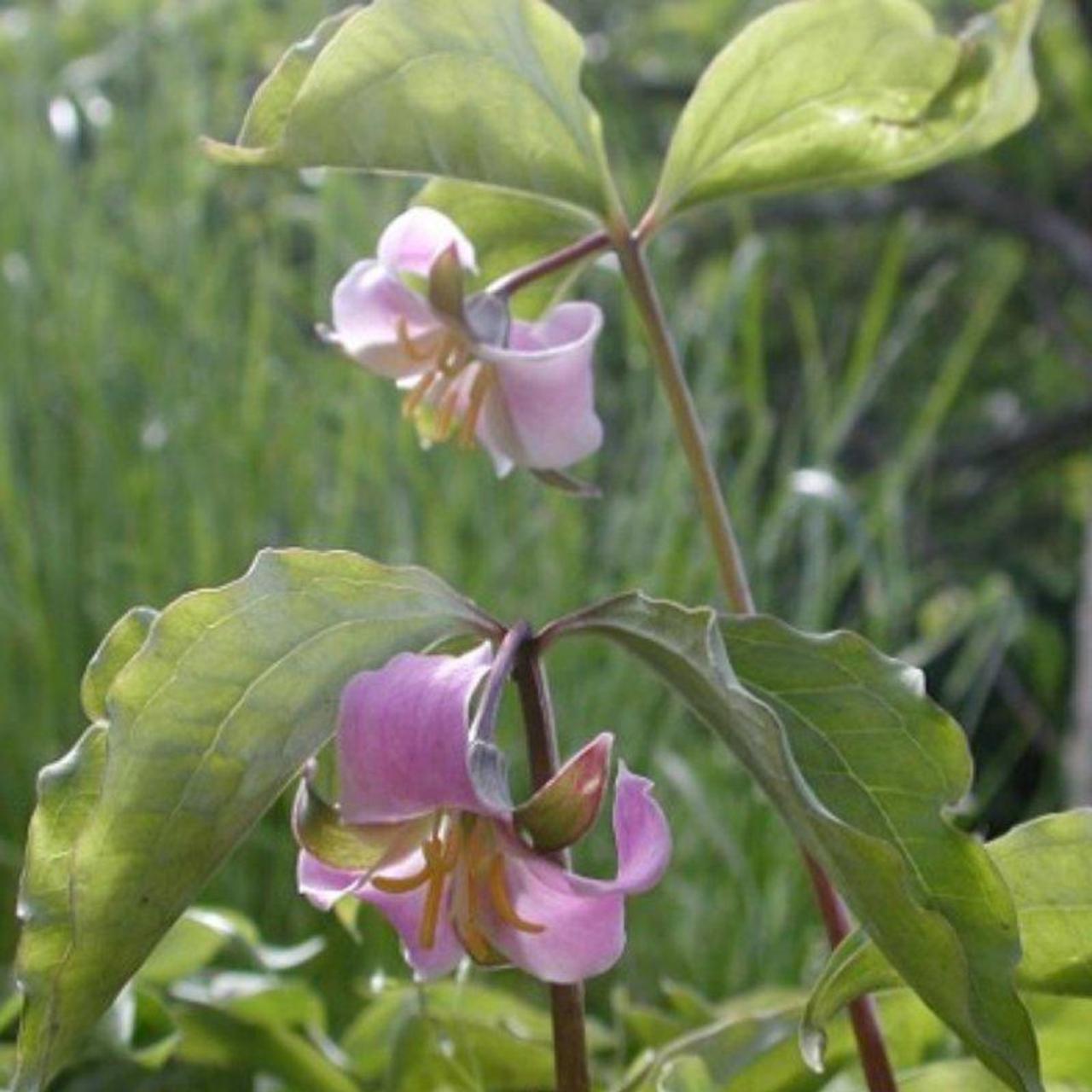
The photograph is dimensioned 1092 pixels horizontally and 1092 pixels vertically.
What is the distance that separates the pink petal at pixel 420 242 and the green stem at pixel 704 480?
0.05 metres

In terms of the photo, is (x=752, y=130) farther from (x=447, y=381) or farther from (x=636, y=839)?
(x=636, y=839)

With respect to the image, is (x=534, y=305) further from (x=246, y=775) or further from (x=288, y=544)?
(x=288, y=544)

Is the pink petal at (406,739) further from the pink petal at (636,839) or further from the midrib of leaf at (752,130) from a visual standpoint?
the midrib of leaf at (752,130)

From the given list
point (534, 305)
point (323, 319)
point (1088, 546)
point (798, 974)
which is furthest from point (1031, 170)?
point (534, 305)

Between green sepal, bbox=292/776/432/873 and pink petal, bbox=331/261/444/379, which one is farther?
pink petal, bbox=331/261/444/379

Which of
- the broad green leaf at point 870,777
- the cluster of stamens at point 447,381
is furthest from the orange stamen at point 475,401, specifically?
the broad green leaf at point 870,777

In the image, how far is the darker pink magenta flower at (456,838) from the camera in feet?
1.55

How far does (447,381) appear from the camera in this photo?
62 cm

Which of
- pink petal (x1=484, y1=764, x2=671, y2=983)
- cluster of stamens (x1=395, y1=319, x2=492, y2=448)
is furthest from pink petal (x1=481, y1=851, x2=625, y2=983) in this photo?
cluster of stamens (x1=395, y1=319, x2=492, y2=448)

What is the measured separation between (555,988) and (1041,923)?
0.11 m

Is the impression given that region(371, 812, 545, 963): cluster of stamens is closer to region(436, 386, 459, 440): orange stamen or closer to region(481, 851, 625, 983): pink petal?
region(481, 851, 625, 983): pink petal

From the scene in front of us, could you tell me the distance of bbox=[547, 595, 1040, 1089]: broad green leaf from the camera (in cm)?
44

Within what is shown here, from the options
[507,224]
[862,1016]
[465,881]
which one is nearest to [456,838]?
[465,881]

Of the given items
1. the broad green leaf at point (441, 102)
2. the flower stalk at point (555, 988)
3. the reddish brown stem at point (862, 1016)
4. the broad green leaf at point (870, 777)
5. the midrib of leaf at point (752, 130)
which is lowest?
the reddish brown stem at point (862, 1016)
